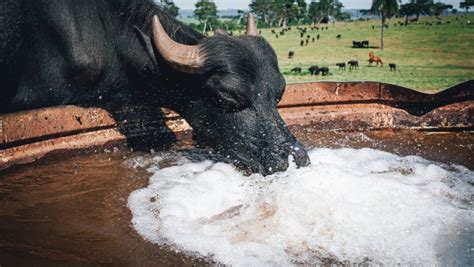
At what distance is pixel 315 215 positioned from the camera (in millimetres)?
2773

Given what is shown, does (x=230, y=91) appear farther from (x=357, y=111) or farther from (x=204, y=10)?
(x=204, y=10)

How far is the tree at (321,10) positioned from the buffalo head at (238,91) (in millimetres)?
135450

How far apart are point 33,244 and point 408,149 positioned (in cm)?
368

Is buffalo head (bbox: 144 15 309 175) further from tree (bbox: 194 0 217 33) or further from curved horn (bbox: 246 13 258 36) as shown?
tree (bbox: 194 0 217 33)

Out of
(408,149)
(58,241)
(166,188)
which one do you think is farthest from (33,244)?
(408,149)

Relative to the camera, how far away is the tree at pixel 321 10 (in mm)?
133875

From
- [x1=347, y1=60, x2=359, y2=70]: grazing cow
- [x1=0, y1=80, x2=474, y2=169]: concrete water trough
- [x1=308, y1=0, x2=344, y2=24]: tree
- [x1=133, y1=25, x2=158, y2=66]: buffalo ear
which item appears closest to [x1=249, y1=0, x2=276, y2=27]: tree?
[x1=308, y1=0, x2=344, y2=24]: tree

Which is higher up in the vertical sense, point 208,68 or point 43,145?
point 208,68

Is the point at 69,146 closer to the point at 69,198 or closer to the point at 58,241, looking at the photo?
the point at 69,198

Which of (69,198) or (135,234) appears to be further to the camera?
(69,198)

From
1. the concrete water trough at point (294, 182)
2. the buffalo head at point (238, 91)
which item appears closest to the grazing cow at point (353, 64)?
the concrete water trough at point (294, 182)

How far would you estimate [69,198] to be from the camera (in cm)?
314

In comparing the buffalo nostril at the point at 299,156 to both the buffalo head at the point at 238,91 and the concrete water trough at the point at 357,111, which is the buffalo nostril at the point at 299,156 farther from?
the concrete water trough at the point at 357,111

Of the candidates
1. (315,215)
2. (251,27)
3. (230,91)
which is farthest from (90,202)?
(251,27)
